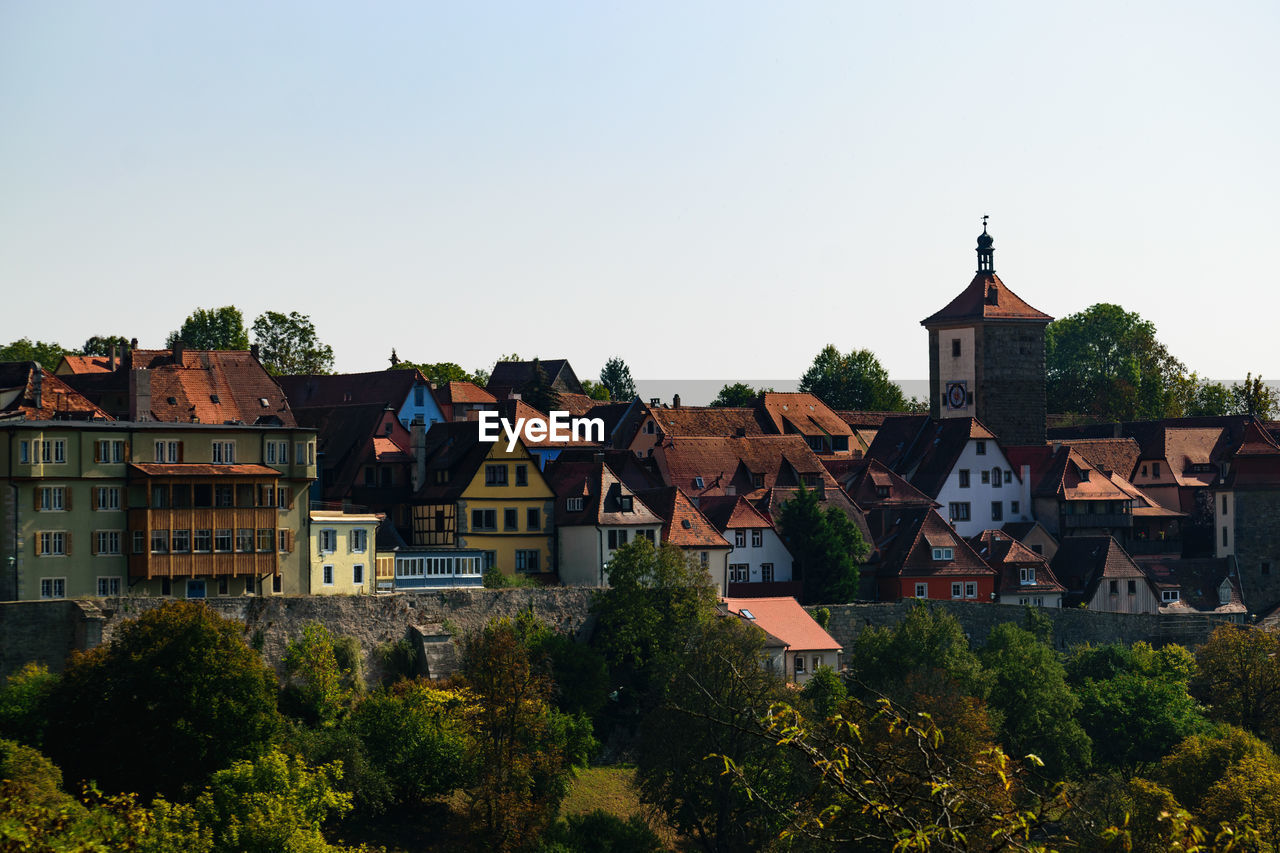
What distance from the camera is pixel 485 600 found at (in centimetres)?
6719

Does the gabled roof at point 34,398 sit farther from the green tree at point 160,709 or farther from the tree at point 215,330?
the tree at point 215,330

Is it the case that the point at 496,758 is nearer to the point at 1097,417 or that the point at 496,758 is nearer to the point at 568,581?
the point at 568,581

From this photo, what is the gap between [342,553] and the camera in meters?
67.7

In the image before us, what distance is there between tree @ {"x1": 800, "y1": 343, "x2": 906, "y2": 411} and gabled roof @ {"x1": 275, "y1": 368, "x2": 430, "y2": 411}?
54266 mm

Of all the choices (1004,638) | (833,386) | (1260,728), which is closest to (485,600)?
(1004,638)

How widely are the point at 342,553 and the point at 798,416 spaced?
50618 mm

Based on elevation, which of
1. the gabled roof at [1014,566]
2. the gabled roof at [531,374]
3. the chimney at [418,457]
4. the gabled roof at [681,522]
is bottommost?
the gabled roof at [1014,566]

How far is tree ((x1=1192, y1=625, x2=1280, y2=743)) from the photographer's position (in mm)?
75875

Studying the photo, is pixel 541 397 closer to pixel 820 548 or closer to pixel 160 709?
pixel 820 548

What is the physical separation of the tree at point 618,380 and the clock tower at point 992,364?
58.0 meters

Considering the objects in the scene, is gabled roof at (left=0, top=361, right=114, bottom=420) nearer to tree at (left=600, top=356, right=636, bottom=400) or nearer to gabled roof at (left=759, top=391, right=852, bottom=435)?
gabled roof at (left=759, top=391, right=852, bottom=435)

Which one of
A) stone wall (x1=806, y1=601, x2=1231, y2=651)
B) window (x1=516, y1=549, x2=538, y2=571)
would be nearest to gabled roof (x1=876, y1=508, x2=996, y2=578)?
stone wall (x1=806, y1=601, x2=1231, y2=651)

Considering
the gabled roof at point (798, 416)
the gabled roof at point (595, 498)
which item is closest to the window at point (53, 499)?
the gabled roof at point (595, 498)

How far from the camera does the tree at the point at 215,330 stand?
13662 centimetres
